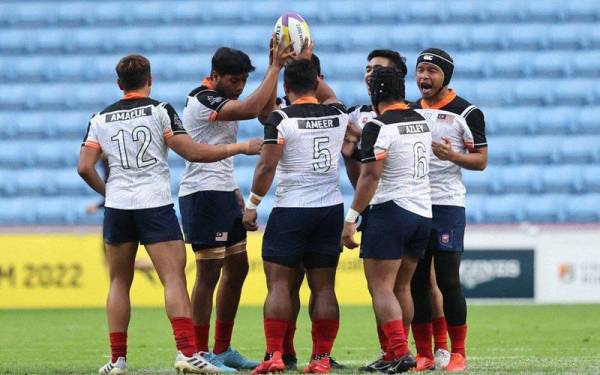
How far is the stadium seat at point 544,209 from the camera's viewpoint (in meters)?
18.8

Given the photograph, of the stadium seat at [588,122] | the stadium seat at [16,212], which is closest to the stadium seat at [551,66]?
the stadium seat at [588,122]

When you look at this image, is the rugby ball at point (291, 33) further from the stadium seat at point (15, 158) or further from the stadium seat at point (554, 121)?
the stadium seat at point (15, 158)

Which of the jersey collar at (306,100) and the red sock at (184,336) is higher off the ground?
the jersey collar at (306,100)

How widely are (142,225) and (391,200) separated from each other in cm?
152

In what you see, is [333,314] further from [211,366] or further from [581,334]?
[581,334]

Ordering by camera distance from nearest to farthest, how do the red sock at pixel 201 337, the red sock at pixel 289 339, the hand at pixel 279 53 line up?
the hand at pixel 279 53
the red sock at pixel 289 339
the red sock at pixel 201 337

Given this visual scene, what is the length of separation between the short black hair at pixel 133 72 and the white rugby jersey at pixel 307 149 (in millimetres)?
810

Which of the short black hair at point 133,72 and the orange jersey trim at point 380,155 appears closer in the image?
the orange jersey trim at point 380,155

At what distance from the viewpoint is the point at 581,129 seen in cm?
1986

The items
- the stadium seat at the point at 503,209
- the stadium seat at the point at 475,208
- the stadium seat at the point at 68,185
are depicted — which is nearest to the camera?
the stadium seat at the point at 475,208

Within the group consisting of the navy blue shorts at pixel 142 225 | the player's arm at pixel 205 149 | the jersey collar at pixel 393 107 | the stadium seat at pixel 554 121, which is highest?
the stadium seat at pixel 554 121

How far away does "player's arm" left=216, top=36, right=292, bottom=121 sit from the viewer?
26.2 ft

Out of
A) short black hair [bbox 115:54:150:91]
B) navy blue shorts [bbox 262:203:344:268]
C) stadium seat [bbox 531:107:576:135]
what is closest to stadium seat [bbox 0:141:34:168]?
stadium seat [bbox 531:107:576:135]

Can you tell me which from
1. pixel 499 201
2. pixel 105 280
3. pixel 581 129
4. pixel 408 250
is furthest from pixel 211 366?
pixel 581 129
